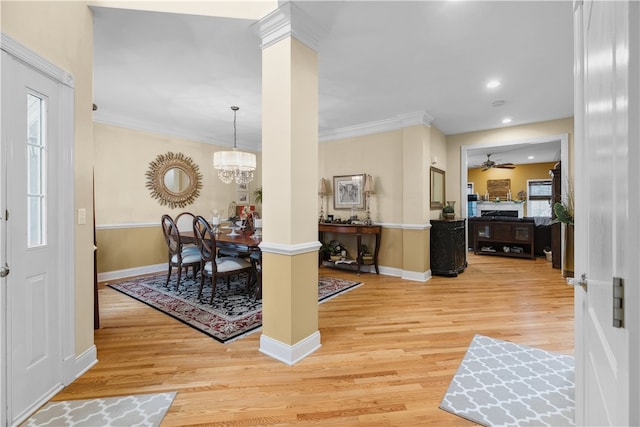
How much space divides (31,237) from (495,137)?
6.03 m

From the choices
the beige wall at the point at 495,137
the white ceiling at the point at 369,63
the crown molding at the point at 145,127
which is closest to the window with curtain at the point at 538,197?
the beige wall at the point at 495,137

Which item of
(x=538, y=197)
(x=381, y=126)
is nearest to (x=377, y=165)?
(x=381, y=126)

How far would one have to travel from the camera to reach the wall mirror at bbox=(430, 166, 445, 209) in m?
4.89

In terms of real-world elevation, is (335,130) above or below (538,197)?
above

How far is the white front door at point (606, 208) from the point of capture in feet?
1.53

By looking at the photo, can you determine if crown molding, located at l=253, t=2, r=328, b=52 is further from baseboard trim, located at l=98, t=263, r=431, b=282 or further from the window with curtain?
the window with curtain

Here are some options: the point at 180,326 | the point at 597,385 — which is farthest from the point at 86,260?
the point at 597,385

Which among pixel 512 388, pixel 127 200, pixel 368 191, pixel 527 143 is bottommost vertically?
pixel 512 388

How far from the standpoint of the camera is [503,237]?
6.73m

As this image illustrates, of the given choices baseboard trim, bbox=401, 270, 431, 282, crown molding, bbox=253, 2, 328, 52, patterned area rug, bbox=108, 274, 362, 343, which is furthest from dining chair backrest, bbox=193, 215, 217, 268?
baseboard trim, bbox=401, 270, 431, 282

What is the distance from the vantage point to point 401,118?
4527 millimetres

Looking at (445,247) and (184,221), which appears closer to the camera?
(445,247)

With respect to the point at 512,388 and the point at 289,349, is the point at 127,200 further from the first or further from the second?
the point at 512,388

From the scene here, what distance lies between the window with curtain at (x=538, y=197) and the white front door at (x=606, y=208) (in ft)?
30.5
